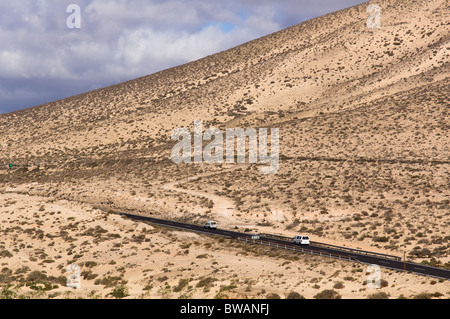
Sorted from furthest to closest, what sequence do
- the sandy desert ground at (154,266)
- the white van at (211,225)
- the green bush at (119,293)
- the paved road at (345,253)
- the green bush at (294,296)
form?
the white van at (211,225), the paved road at (345,253), the sandy desert ground at (154,266), the green bush at (119,293), the green bush at (294,296)

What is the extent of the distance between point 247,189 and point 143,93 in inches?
2704

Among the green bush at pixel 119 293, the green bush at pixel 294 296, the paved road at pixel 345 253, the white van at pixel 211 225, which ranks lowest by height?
the green bush at pixel 119 293

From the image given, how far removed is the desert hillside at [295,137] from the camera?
208ft

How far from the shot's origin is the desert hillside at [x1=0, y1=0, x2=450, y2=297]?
208 ft

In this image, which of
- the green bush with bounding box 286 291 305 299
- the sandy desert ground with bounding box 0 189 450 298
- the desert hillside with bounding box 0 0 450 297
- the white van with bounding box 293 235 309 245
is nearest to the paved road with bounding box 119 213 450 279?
the white van with bounding box 293 235 309 245

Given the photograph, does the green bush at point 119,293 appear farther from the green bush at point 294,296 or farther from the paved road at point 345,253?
the paved road at point 345,253

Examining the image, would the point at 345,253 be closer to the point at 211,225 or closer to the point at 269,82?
the point at 211,225

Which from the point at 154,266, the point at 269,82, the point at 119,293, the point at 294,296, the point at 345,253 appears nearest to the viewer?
the point at 294,296

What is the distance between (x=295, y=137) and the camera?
295 ft

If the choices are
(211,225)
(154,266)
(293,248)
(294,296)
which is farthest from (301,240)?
(294,296)

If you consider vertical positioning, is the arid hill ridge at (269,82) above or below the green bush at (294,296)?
above

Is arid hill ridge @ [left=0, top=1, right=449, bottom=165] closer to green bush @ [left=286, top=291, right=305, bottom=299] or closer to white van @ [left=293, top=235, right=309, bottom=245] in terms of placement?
white van @ [left=293, top=235, right=309, bottom=245]

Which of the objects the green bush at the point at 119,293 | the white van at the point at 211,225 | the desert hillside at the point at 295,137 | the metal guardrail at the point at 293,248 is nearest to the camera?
the green bush at the point at 119,293

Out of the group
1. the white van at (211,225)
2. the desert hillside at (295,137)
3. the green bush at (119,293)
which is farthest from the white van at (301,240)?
the green bush at (119,293)
